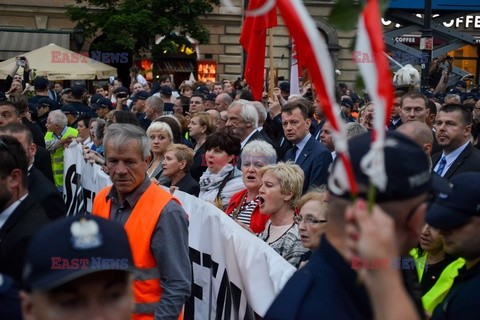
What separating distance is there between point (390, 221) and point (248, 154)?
16.5 ft

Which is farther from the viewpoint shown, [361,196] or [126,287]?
[126,287]

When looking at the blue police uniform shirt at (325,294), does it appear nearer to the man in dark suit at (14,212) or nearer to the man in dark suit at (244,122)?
the man in dark suit at (14,212)

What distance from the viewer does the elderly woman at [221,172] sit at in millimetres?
7293

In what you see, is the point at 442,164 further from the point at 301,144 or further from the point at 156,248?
the point at 156,248

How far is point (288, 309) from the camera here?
223 cm

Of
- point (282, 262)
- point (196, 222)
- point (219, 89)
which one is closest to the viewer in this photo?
point (282, 262)

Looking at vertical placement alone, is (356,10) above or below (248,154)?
above

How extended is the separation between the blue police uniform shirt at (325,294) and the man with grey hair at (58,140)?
8.25 metres

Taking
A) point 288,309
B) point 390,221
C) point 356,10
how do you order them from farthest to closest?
point 288,309 → point 356,10 → point 390,221

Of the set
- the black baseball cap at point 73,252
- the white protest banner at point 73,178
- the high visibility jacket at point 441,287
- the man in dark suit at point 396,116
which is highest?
the black baseball cap at point 73,252

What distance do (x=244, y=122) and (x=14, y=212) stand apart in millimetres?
5309

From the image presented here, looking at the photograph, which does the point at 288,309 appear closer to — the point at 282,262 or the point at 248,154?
the point at 282,262

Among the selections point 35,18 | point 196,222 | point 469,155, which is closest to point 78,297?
point 196,222

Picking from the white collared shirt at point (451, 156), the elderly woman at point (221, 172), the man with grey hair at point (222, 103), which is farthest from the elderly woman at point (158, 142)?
the man with grey hair at point (222, 103)
